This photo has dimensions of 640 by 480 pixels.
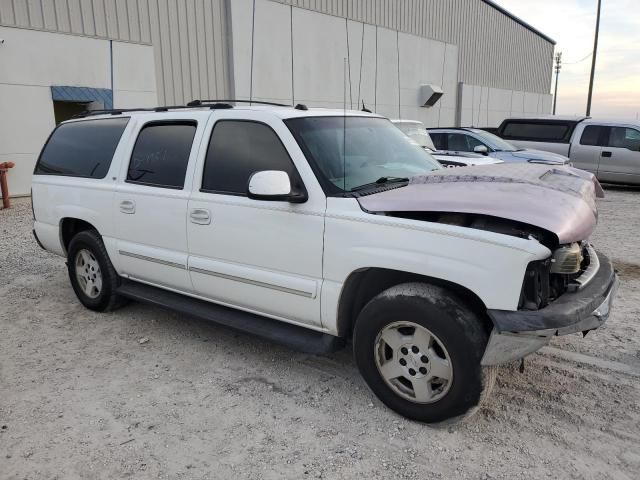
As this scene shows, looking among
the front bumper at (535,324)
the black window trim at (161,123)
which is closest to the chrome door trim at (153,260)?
the black window trim at (161,123)

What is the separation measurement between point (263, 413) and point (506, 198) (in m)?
1.95

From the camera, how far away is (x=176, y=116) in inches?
165

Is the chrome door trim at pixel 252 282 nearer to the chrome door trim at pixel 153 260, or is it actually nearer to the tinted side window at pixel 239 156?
the chrome door trim at pixel 153 260

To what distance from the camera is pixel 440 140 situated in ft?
39.2

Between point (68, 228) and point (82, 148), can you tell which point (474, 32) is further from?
point (68, 228)

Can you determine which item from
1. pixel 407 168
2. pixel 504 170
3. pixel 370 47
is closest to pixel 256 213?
pixel 407 168

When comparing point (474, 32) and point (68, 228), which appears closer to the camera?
point (68, 228)

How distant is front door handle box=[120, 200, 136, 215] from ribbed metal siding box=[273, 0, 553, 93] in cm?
1451

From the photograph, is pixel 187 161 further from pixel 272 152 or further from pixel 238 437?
pixel 238 437

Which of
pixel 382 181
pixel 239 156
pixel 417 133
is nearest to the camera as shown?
pixel 382 181

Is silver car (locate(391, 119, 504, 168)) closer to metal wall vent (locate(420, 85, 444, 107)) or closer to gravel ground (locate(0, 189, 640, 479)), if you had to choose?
gravel ground (locate(0, 189, 640, 479))

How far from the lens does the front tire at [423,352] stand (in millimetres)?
2799

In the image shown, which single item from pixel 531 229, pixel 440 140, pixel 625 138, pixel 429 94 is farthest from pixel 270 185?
pixel 429 94

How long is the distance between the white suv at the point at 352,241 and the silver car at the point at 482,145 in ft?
23.9
